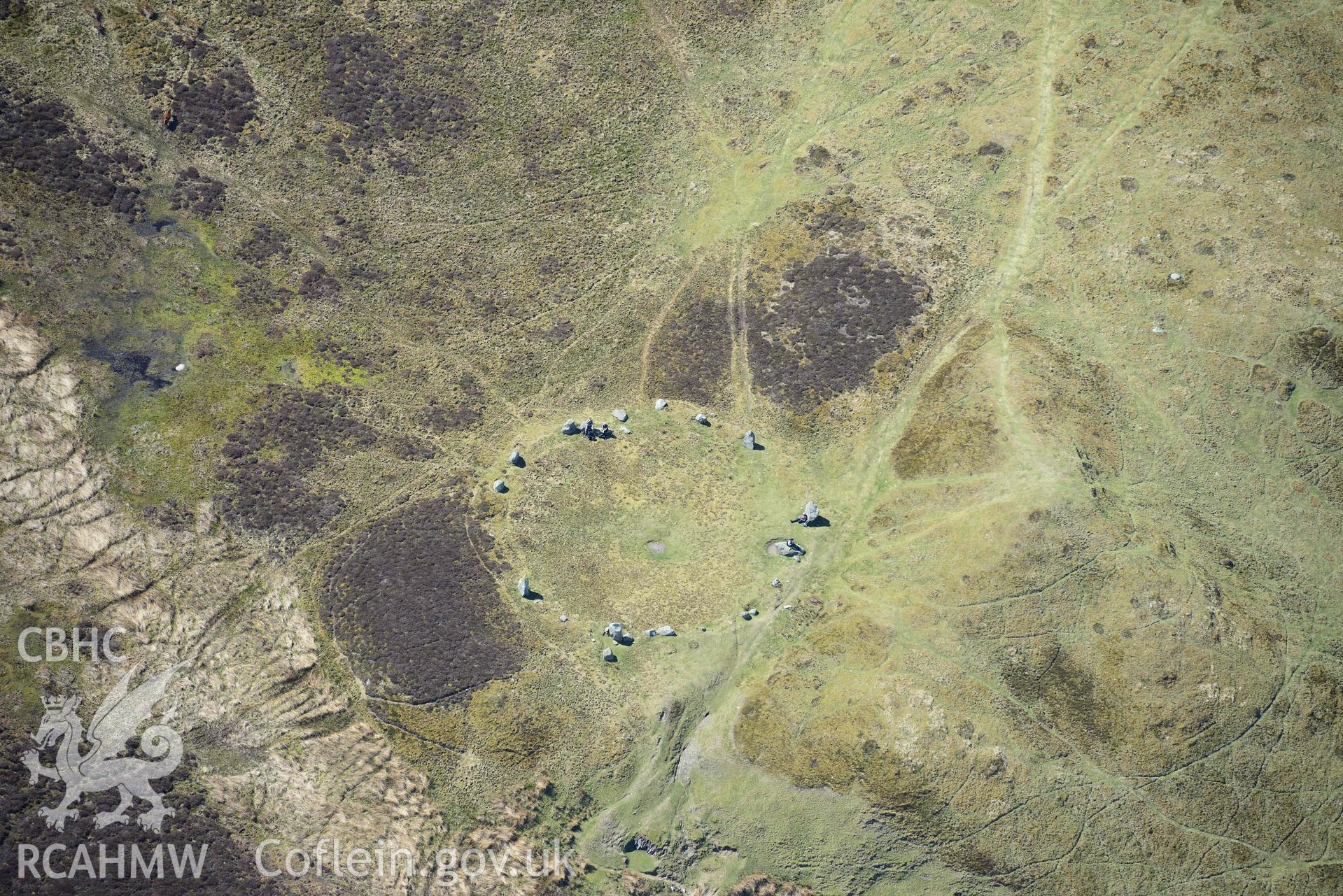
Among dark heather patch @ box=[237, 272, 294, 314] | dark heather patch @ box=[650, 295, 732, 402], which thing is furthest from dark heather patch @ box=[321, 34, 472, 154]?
dark heather patch @ box=[650, 295, 732, 402]

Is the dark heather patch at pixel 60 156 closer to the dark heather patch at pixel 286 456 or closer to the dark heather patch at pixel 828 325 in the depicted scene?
the dark heather patch at pixel 286 456

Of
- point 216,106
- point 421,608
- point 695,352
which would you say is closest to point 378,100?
point 216,106

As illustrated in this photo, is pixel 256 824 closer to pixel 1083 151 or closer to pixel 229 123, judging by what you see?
pixel 229 123

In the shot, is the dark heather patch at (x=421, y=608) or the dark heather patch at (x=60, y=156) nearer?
the dark heather patch at (x=421, y=608)

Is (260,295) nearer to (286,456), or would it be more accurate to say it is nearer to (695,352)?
(286,456)

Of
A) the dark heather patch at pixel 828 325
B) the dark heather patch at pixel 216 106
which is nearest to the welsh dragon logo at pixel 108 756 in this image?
the dark heather patch at pixel 216 106

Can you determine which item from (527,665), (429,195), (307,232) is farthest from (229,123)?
(527,665)

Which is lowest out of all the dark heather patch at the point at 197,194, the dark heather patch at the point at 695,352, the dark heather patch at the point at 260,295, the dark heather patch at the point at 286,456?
the dark heather patch at the point at 695,352
